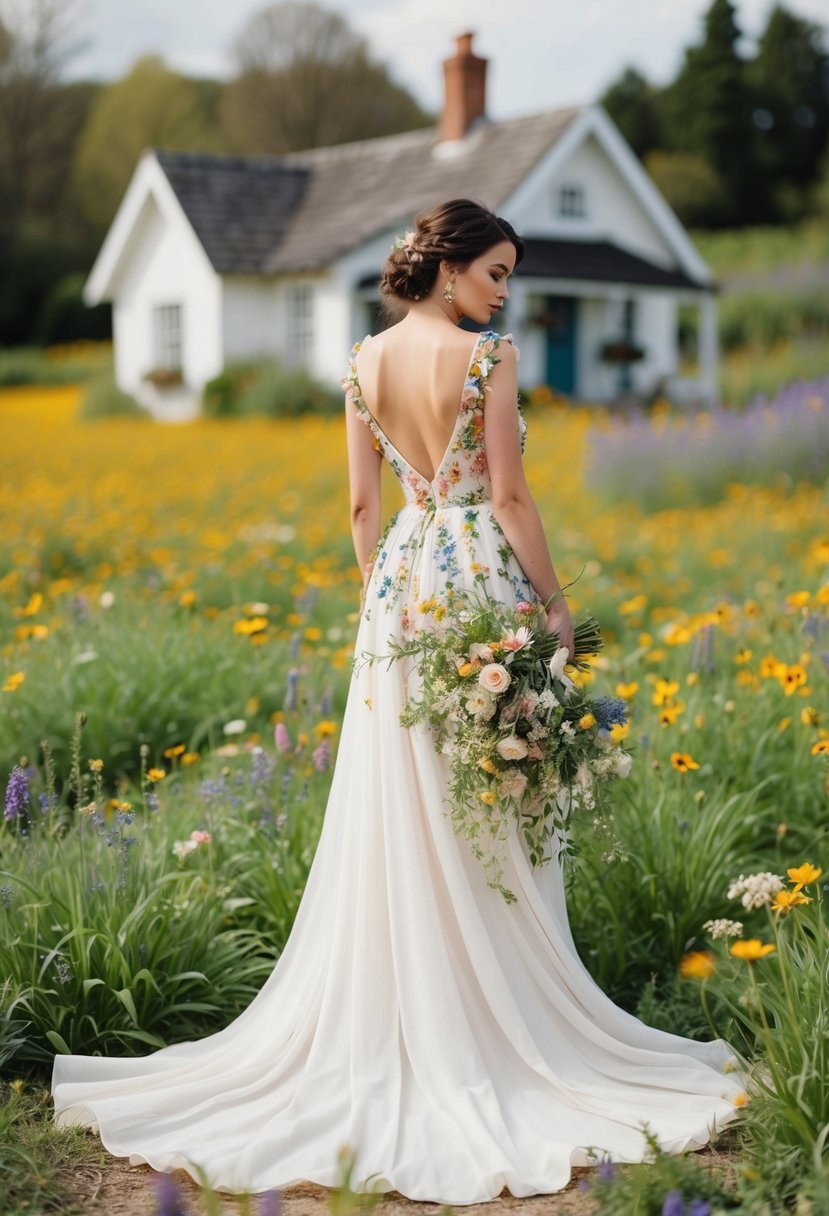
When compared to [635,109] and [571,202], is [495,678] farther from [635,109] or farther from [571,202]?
[635,109]

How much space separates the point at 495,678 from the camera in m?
2.92

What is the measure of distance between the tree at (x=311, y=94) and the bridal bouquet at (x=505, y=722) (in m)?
46.5

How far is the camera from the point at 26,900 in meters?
3.50

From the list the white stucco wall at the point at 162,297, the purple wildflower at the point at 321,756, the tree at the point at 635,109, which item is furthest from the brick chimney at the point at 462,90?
the tree at the point at 635,109

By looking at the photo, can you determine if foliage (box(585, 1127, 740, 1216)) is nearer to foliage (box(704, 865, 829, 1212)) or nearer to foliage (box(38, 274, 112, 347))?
foliage (box(704, 865, 829, 1212))

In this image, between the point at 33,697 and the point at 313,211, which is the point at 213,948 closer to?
the point at 33,697

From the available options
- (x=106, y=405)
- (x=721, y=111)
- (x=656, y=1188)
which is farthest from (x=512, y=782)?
(x=721, y=111)

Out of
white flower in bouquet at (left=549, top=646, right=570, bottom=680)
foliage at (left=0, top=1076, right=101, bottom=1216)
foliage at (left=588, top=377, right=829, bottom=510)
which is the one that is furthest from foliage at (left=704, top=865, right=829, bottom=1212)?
foliage at (left=588, top=377, right=829, bottom=510)

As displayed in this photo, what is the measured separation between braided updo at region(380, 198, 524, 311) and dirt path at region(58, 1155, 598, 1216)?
2026 millimetres

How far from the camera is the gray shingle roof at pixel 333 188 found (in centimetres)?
2255

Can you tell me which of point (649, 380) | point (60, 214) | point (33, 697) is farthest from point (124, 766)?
point (60, 214)

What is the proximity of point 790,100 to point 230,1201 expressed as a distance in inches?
1789

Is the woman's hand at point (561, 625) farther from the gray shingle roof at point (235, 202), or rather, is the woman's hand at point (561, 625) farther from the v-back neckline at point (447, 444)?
the gray shingle roof at point (235, 202)

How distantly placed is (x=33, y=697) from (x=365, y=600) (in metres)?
2.13
